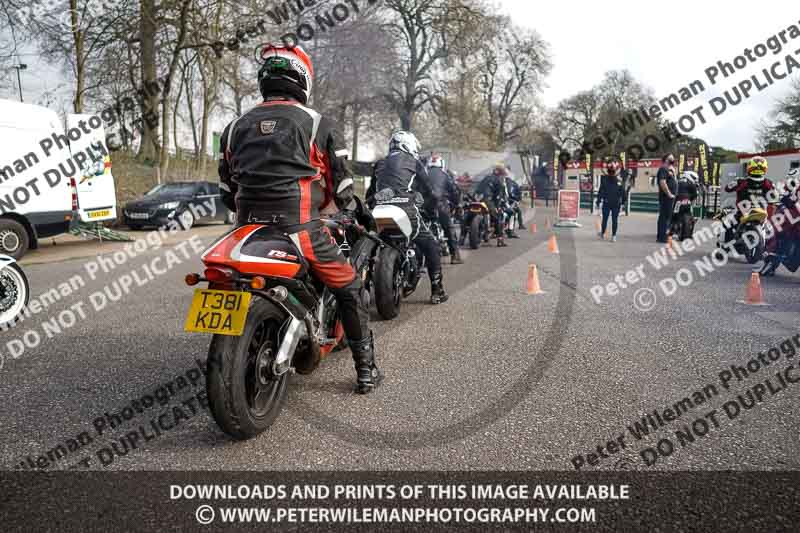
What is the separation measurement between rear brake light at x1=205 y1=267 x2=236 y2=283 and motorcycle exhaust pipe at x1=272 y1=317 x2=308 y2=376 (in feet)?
1.49

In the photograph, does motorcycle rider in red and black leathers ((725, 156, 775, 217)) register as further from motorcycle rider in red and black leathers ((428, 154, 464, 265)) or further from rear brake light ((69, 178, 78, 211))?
rear brake light ((69, 178, 78, 211))

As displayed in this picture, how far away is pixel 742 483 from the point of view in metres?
2.78

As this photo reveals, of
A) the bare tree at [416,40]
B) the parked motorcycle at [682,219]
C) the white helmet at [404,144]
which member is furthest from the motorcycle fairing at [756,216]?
the bare tree at [416,40]

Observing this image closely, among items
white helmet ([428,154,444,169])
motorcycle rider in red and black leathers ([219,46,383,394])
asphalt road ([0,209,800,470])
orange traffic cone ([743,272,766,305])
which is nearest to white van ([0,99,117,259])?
asphalt road ([0,209,800,470])

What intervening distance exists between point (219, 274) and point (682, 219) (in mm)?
13631

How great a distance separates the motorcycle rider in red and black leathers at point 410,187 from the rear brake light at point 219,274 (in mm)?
3233

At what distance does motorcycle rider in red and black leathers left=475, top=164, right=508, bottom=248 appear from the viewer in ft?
45.1

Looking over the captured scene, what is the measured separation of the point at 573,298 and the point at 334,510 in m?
5.35

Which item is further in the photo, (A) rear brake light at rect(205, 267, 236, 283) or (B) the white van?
(B) the white van

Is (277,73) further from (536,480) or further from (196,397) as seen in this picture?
(536,480)

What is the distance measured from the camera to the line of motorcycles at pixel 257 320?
3004mm

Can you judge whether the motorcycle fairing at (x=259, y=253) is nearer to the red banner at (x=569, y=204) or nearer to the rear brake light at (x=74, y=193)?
the rear brake light at (x=74, y=193)

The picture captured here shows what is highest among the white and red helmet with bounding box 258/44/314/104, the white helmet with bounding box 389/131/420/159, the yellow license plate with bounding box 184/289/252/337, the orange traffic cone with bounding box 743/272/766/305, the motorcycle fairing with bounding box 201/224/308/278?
the white and red helmet with bounding box 258/44/314/104

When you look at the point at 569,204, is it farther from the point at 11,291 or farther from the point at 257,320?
the point at 257,320
